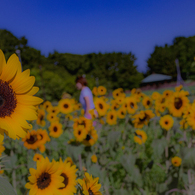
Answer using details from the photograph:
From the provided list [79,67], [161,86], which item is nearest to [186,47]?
[161,86]

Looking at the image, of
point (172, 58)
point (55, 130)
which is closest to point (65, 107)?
point (55, 130)

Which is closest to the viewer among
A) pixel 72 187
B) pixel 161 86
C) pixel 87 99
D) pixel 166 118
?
pixel 72 187

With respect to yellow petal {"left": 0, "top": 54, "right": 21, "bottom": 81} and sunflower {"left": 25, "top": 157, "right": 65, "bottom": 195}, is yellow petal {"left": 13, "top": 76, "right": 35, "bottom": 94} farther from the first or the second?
sunflower {"left": 25, "top": 157, "right": 65, "bottom": 195}

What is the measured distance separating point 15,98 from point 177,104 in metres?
2.13

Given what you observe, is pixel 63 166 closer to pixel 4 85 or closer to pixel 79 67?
pixel 4 85

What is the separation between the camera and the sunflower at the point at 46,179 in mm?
955

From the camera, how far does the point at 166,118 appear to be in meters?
2.49

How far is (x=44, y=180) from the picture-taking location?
3.31 ft

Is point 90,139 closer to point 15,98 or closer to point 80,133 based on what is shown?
point 80,133

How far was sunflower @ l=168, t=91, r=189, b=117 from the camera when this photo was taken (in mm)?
2419

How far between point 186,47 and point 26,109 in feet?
148

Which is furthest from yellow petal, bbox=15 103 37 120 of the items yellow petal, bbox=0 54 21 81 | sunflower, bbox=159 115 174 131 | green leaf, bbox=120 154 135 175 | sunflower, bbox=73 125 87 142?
sunflower, bbox=159 115 174 131

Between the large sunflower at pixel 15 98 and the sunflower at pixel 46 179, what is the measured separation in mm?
287

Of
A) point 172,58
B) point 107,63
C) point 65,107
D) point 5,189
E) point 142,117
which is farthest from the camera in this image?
point 172,58
